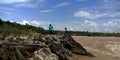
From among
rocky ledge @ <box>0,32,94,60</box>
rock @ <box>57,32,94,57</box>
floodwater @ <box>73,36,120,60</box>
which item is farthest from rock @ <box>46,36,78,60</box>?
rock @ <box>57,32,94,57</box>

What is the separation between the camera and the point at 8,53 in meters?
14.1

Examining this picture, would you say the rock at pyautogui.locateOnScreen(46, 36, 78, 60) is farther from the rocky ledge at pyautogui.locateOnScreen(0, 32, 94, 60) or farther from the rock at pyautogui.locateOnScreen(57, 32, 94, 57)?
the rock at pyautogui.locateOnScreen(57, 32, 94, 57)

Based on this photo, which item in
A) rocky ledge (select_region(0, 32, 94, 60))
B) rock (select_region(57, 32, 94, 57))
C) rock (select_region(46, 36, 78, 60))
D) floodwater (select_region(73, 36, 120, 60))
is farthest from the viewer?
floodwater (select_region(73, 36, 120, 60))

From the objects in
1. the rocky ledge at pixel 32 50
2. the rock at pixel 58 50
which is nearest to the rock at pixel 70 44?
the rocky ledge at pixel 32 50

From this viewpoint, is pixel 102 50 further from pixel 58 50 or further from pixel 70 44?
pixel 58 50

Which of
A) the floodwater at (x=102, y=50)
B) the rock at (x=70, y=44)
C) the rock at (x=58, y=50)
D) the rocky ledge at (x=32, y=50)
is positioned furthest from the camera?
the floodwater at (x=102, y=50)

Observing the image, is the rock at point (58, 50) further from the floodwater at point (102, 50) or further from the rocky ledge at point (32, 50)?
the floodwater at point (102, 50)

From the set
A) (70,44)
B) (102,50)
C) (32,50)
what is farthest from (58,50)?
(102,50)

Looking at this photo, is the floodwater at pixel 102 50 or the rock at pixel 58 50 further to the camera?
the floodwater at pixel 102 50

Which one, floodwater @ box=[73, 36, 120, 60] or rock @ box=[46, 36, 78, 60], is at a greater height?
rock @ box=[46, 36, 78, 60]

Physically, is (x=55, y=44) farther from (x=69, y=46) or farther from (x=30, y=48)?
(x=69, y=46)

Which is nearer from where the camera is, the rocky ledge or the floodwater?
the rocky ledge

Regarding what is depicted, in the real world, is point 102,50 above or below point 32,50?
below

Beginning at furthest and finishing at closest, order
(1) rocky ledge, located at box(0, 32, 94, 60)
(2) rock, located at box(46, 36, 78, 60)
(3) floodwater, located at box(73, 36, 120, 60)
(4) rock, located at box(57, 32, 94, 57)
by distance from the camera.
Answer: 1. (3) floodwater, located at box(73, 36, 120, 60)
2. (4) rock, located at box(57, 32, 94, 57)
3. (2) rock, located at box(46, 36, 78, 60)
4. (1) rocky ledge, located at box(0, 32, 94, 60)
